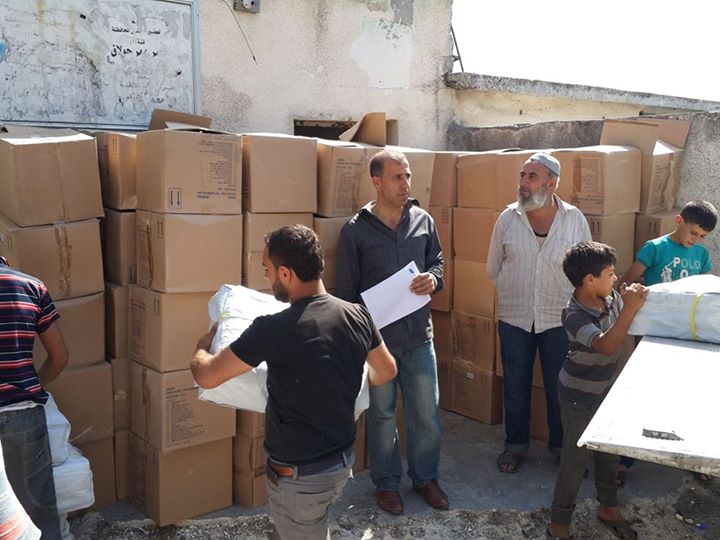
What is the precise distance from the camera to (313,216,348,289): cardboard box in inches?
131

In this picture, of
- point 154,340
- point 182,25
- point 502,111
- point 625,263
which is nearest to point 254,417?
point 154,340

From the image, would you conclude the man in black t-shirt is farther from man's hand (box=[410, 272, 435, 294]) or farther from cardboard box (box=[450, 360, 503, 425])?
cardboard box (box=[450, 360, 503, 425])

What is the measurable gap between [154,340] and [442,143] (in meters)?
3.89

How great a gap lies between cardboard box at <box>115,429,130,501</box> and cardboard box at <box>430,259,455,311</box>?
1979 millimetres

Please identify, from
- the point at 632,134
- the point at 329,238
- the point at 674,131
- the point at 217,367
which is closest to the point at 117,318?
the point at 329,238

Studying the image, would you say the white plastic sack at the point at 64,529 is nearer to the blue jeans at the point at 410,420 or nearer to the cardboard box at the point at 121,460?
the cardboard box at the point at 121,460

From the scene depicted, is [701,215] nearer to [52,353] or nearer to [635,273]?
[635,273]

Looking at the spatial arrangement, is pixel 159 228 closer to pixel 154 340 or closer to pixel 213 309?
pixel 154 340

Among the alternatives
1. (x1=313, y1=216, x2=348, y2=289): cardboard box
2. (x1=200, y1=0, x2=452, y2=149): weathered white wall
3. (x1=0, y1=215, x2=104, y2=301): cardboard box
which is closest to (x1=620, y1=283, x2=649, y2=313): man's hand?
(x1=313, y1=216, x2=348, y2=289): cardboard box

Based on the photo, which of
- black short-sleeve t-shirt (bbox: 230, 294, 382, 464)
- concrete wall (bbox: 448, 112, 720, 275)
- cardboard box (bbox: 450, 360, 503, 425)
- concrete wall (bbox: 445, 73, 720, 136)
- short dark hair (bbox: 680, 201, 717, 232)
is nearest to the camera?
black short-sleeve t-shirt (bbox: 230, 294, 382, 464)

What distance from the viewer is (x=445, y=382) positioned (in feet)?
14.7

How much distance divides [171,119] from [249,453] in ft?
6.17

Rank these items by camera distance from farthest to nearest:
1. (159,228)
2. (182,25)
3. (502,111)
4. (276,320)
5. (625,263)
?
(502,111) < (182,25) < (625,263) < (159,228) < (276,320)

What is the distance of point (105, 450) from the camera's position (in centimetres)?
324
